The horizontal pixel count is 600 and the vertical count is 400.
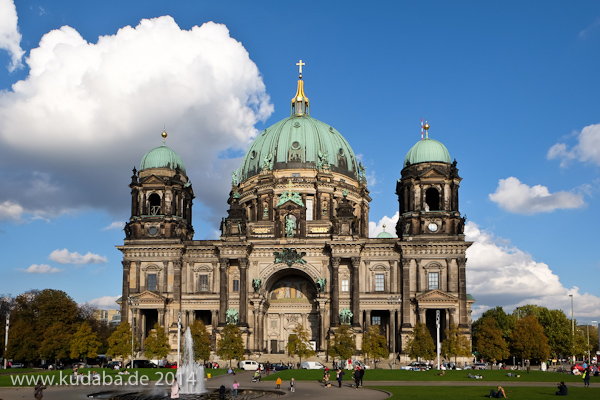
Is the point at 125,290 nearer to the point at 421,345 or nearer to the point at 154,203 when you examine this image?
the point at 154,203

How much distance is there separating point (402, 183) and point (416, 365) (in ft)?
84.3

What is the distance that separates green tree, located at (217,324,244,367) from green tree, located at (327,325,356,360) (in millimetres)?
10868

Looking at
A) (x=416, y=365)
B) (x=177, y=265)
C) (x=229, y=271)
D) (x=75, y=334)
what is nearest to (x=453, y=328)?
(x=416, y=365)

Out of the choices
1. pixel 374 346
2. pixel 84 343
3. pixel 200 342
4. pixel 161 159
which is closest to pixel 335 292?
pixel 374 346

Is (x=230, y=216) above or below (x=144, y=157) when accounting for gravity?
below

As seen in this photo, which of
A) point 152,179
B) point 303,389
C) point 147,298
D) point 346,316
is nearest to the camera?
point 303,389

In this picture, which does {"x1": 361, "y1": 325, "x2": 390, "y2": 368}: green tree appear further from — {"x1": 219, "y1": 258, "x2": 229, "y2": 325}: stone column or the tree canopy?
{"x1": 219, "y1": 258, "x2": 229, "y2": 325}: stone column

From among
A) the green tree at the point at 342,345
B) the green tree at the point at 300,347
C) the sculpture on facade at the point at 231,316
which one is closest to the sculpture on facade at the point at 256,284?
the sculpture on facade at the point at 231,316

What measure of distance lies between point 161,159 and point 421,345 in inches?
1768

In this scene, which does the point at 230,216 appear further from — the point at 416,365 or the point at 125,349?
the point at 416,365

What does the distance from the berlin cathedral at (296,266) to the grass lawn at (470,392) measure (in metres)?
37.7

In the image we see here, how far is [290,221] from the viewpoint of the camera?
95250 mm

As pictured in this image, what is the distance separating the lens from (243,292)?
91.8 metres

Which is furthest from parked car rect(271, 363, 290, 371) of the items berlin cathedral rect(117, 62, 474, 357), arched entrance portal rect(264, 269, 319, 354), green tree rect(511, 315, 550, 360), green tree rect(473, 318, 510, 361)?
green tree rect(511, 315, 550, 360)
